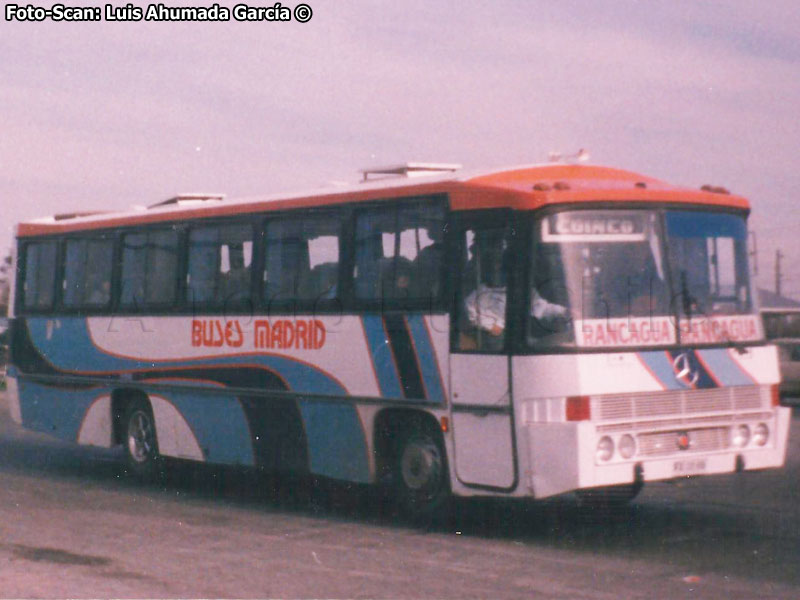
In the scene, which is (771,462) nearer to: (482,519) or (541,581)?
(482,519)

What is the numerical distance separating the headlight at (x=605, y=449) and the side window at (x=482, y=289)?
1.13 meters

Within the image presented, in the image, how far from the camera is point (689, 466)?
1099 cm

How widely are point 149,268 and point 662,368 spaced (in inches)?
272

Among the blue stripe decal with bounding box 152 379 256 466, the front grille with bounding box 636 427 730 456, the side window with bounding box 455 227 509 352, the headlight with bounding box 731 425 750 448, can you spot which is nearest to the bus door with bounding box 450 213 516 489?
the side window with bounding box 455 227 509 352

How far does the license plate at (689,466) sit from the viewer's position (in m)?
10.9

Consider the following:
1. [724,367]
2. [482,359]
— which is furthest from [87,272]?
[724,367]

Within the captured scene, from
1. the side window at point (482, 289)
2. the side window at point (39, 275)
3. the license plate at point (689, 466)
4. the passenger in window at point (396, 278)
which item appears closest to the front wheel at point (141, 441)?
the side window at point (39, 275)

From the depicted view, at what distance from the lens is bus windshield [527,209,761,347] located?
35.3ft

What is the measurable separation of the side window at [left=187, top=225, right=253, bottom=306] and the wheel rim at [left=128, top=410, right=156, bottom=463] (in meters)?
2.00

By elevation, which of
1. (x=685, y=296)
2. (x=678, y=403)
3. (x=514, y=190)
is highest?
(x=514, y=190)

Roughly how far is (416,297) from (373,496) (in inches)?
128

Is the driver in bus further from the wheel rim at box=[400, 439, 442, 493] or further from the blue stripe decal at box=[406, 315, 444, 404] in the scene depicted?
the wheel rim at box=[400, 439, 442, 493]

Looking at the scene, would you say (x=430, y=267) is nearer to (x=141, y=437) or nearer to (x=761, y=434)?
(x=761, y=434)

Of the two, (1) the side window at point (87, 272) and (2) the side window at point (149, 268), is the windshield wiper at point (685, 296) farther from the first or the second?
(1) the side window at point (87, 272)
